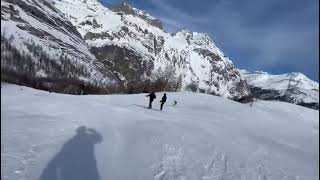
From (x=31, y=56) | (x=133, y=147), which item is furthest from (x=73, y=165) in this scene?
(x=31, y=56)

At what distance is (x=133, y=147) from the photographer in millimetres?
18812

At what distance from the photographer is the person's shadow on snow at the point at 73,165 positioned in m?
11.9

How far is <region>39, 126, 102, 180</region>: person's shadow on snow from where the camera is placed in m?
11.9

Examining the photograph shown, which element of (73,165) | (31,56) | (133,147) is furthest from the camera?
(133,147)

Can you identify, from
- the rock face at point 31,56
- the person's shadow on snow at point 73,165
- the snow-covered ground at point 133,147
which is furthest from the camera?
the person's shadow on snow at point 73,165

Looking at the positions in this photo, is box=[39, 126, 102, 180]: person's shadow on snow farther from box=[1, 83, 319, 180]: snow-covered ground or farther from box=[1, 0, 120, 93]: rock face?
box=[1, 0, 120, 93]: rock face

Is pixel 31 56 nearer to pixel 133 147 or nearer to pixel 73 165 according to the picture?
pixel 73 165

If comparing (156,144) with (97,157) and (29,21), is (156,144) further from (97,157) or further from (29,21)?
(29,21)

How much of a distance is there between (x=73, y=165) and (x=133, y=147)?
226 inches

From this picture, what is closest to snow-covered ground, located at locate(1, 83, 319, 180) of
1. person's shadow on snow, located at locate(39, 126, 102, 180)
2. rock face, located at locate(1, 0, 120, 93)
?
person's shadow on snow, located at locate(39, 126, 102, 180)

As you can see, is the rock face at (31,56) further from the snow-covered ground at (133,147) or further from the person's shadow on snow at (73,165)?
the person's shadow on snow at (73,165)

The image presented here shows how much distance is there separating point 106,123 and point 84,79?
1710 centimetres

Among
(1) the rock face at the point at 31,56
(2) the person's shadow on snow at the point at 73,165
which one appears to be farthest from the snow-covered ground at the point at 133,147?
(1) the rock face at the point at 31,56

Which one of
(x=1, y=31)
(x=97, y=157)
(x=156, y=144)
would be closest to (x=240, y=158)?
(x=156, y=144)
